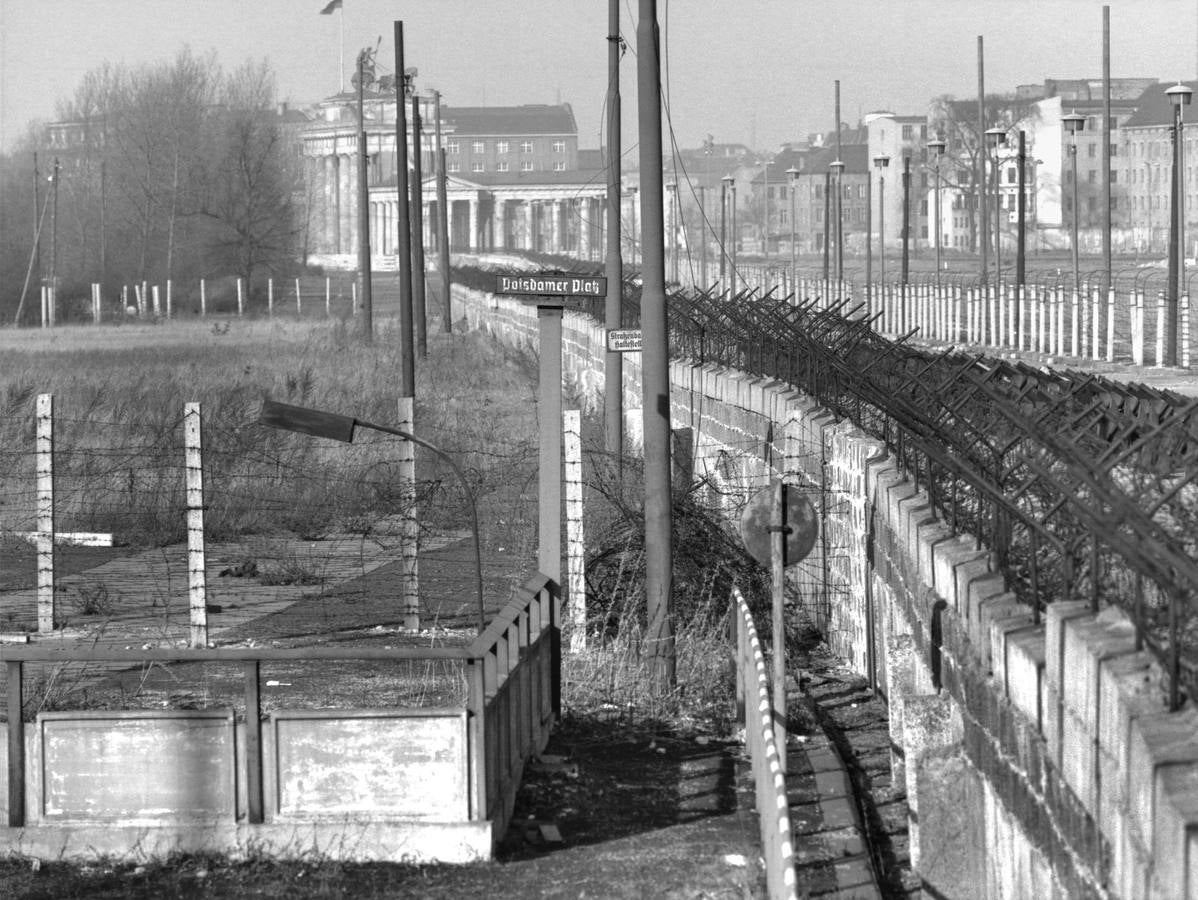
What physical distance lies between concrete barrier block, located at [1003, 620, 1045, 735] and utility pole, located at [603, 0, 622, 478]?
14.0 metres

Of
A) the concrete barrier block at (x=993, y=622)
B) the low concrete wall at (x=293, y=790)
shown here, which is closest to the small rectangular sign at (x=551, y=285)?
the low concrete wall at (x=293, y=790)

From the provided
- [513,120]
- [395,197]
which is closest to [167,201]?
[395,197]

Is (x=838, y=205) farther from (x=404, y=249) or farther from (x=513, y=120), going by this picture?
(x=513, y=120)

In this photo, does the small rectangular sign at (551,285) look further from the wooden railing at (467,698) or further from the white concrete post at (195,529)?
the white concrete post at (195,529)

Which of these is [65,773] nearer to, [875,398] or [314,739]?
[314,739]

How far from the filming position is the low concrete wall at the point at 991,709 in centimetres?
470

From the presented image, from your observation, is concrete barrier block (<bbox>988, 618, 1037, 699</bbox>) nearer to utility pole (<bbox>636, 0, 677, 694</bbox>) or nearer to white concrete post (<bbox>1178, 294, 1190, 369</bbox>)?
utility pole (<bbox>636, 0, 677, 694</bbox>)

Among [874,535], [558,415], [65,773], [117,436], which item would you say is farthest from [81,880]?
[117,436]

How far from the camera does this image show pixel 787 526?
9.47 m

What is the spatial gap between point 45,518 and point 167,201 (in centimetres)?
7047

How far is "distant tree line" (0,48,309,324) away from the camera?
80.8m

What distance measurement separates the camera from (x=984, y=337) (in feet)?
142

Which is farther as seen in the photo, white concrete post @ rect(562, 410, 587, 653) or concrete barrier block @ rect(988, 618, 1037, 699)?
white concrete post @ rect(562, 410, 587, 653)

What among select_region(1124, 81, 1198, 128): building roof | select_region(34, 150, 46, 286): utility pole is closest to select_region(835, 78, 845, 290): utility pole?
select_region(34, 150, 46, 286): utility pole
